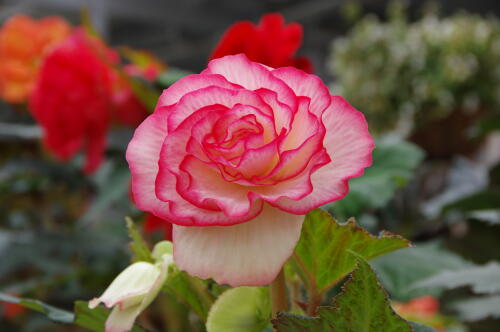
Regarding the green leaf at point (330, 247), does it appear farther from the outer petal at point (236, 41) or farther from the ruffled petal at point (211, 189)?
the outer petal at point (236, 41)

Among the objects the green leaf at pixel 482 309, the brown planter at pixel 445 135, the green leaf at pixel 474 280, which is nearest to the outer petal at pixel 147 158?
the green leaf at pixel 474 280

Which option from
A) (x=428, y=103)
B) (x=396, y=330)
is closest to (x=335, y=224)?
(x=396, y=330)

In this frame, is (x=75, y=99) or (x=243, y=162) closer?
(x=243, y=162)

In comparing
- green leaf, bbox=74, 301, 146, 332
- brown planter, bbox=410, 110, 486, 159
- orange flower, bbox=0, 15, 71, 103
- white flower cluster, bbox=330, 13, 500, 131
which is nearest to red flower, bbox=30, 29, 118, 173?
orange flower, bbox=0, 15, 71, 103

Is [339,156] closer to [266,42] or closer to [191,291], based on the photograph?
[191,291]

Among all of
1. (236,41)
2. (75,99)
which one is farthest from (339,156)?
(75,99)
